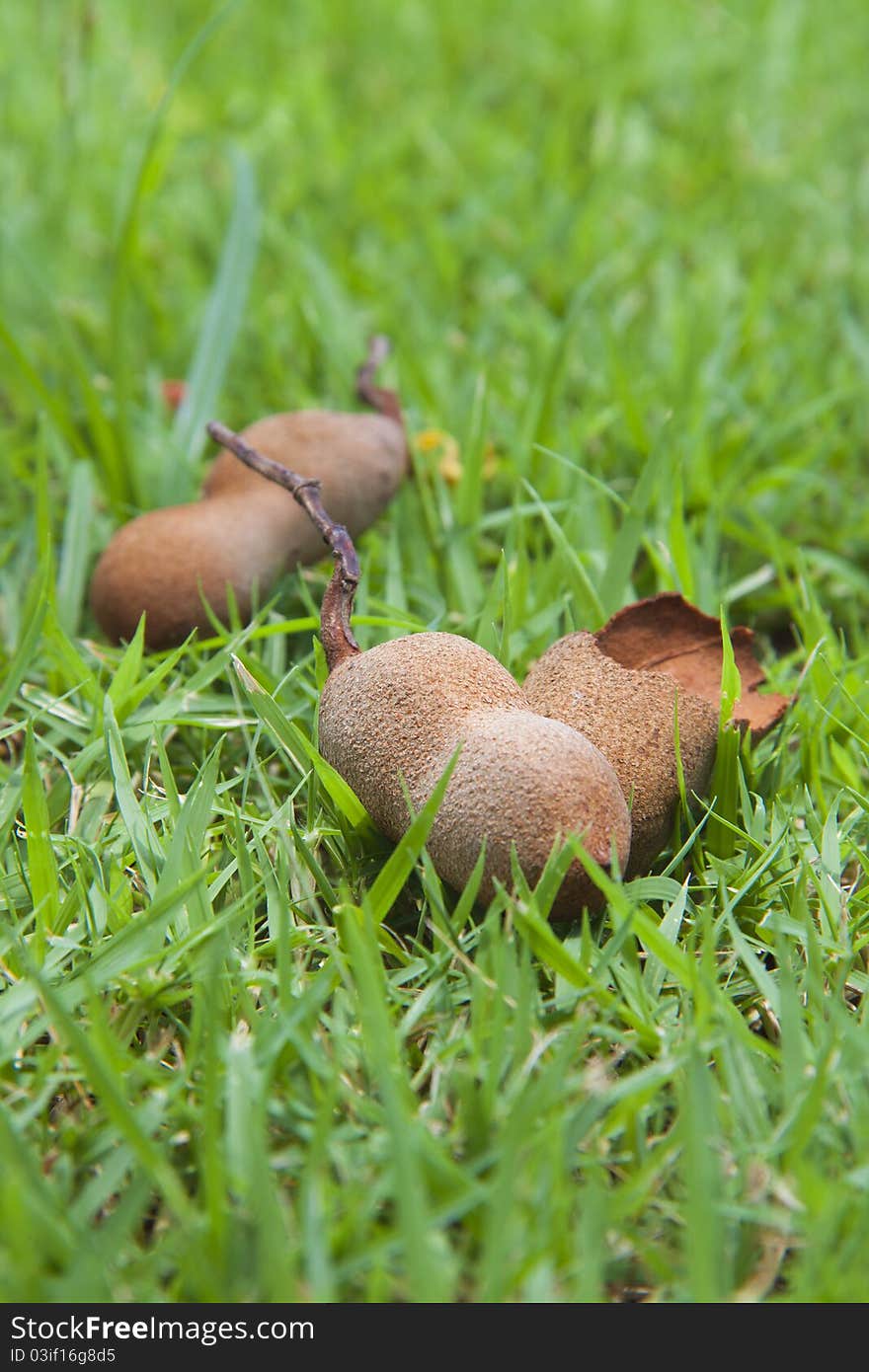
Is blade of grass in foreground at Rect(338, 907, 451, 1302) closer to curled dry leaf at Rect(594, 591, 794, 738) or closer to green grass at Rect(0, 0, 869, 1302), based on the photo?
green grass at Rect(0, 0, 869, 1302)

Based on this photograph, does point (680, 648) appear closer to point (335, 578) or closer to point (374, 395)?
point (335, 578)

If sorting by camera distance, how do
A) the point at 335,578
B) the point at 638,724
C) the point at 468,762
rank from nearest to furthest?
the point at 468,762
the point at 638,724
the point at 335,578

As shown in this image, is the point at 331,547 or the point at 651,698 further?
the point at 331,547

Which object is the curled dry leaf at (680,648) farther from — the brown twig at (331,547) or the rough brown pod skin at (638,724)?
the brown twig at (331,547)

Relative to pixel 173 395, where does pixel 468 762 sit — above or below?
below

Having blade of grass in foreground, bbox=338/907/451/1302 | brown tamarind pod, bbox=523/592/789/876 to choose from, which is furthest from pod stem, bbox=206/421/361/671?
blade of grass in foreground, bbox=338/907/451/1302

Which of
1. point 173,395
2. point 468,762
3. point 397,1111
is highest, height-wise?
point 173,395

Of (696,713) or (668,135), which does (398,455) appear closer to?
(696,713)

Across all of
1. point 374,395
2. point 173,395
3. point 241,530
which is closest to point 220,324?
point 173,395
